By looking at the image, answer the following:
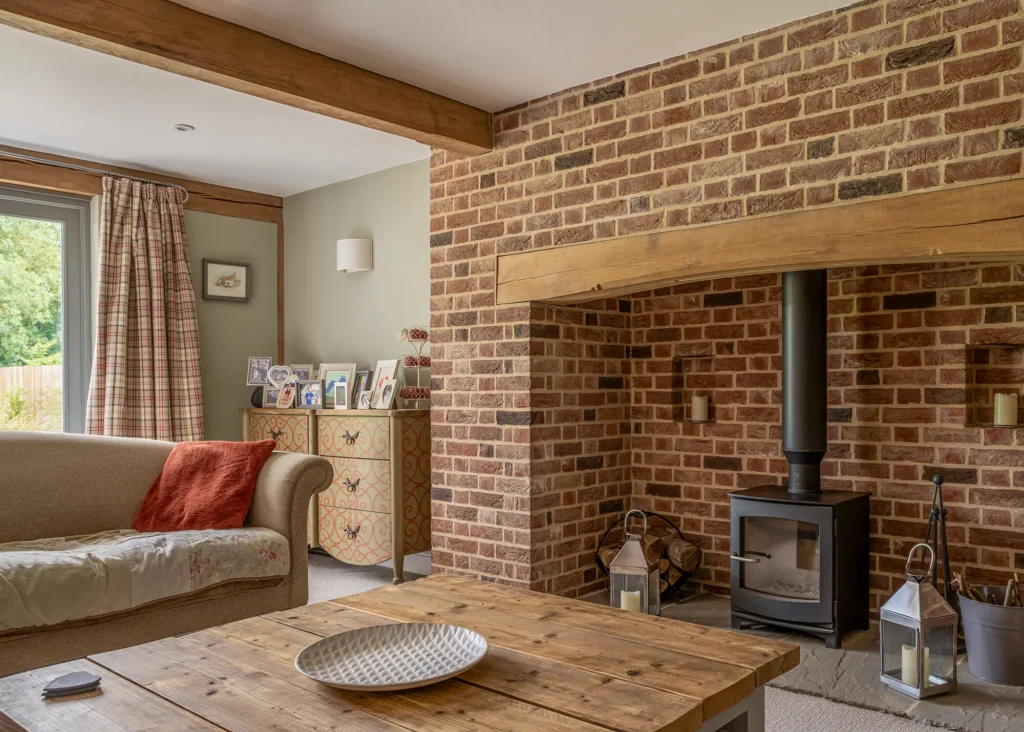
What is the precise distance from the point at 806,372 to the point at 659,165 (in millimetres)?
960

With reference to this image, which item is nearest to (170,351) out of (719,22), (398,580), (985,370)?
(398,580)

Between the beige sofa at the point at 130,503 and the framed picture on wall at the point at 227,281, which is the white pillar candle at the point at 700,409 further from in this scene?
the framed picture on wall at the point at 227,281

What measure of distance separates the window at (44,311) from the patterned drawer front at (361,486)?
154cm

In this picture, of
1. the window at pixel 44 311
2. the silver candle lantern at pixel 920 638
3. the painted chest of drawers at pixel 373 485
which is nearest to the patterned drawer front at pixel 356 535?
the painted chest of drawers at pixel 373 485

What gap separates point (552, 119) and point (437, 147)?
0.56 m

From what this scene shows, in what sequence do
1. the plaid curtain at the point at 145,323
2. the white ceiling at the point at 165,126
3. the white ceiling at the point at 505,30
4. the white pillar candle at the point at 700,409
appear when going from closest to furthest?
1. the white ceiling at the point at 505,30
2. the white ceiling at the point at 165,126
3. the white pillar candle at the point at 700,409
4. the plaid curtain at the point at 145,323

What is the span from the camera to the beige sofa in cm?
281

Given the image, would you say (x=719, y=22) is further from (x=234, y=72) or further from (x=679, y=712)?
(x=679, y=712)

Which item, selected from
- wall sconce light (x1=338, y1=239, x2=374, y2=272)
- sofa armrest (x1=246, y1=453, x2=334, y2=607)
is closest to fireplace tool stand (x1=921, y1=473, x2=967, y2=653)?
sofa armrest (x1=246, y1=453, x2=334, y2=607)

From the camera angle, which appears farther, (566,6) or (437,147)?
(437,147)

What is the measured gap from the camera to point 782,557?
306cm

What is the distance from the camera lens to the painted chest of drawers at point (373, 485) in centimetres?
405

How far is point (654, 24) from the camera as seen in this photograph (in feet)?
9.16

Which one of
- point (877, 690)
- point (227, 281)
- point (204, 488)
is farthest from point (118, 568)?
point (227, 281)
